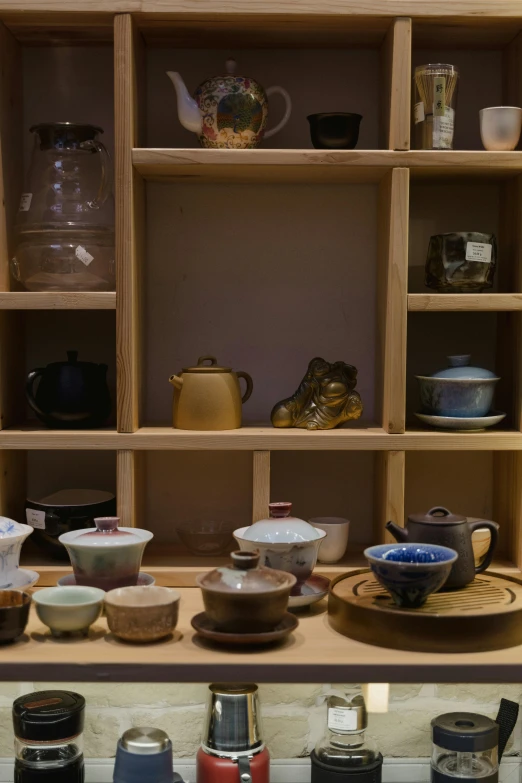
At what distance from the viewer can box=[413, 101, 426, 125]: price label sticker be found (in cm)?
181

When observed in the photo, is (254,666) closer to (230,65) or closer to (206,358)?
(206,358)

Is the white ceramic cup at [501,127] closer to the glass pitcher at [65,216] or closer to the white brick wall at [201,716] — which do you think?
the glass pitcher at [65,216]

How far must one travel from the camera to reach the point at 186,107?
72.1 inches

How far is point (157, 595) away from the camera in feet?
5.04

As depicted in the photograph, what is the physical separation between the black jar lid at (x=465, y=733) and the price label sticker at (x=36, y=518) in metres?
0.94

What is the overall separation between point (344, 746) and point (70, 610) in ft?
2.53

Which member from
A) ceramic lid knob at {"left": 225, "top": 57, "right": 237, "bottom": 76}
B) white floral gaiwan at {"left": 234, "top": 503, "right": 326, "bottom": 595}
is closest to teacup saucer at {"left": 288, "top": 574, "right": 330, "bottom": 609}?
Result: white floral gaiwan at {"left": 234, "top": 503, "right": 326, "bottom": 595}

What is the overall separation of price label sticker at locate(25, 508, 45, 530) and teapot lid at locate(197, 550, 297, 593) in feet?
1.57

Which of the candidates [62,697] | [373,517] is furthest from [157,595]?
[373,517]

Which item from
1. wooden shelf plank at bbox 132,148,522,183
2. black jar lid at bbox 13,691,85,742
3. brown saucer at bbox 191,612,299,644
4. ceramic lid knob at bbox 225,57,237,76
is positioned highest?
ceramic lid knob at bbox 225,57,237,76

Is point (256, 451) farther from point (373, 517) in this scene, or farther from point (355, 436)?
point (373, 517)

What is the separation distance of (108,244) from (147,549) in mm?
684

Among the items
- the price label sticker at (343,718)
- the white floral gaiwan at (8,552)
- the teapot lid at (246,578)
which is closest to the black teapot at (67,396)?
the white floral gaiwan at (8,552)

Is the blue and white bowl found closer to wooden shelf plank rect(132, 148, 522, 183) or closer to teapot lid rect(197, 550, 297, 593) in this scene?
teapot lid rect(197, 550, 297, 593)
